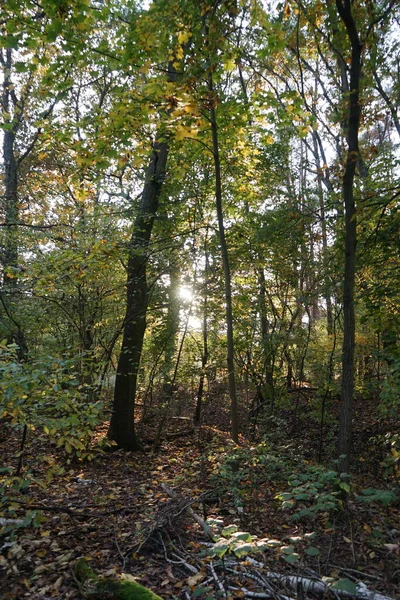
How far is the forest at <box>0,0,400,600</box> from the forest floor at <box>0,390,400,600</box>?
3cm

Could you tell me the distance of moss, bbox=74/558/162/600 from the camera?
274 centimetres

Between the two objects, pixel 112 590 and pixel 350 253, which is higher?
pixel 350 253

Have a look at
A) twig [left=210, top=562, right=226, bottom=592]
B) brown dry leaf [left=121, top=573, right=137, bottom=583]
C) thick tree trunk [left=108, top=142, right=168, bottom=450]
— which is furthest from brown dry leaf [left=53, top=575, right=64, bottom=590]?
thick tree trunk [left=108, top=142, right=168, bottom=450]

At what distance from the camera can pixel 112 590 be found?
283 centimetres

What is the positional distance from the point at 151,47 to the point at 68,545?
200 inches

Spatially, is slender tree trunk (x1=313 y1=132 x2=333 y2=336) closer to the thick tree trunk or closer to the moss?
the thick tree trunk

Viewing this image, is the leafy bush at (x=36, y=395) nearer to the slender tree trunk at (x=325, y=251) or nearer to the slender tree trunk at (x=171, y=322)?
the slender tree trunk at (x=325, y=251)

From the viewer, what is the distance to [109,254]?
5270 mm

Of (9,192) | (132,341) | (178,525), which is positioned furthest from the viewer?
(9,192)

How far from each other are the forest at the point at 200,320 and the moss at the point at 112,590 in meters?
0.02

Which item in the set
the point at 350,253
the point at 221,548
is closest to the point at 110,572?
the point at 221,548

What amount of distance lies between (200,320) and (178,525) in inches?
228

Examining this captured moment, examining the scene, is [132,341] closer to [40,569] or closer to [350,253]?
[40,569]

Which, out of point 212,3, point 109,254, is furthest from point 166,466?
point 212,3
